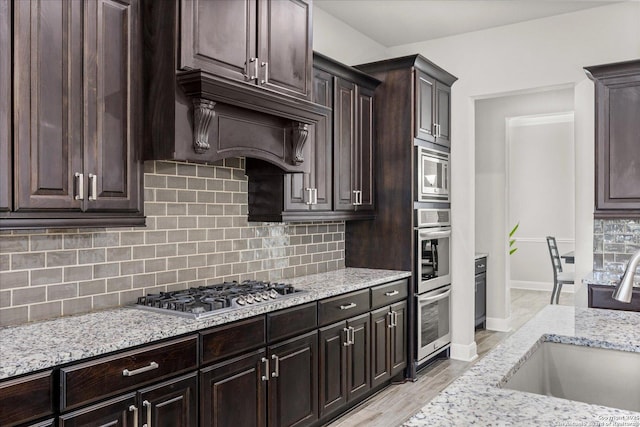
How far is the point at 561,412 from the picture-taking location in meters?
1.08

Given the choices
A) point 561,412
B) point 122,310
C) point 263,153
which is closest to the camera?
point 561,412

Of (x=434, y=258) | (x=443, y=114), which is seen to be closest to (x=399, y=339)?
(x=434, y=258)

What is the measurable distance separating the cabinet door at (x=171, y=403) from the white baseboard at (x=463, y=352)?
3.09 metres

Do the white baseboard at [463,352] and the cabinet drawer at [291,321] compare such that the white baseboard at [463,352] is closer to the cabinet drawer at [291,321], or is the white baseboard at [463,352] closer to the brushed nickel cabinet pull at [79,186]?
the cabinet drawer at [291,321]

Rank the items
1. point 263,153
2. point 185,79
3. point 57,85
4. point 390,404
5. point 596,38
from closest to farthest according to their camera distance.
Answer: point 57,85, point 185,79, point 263,153, point 390,404, point 596,38

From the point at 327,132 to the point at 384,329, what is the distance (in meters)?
1.52

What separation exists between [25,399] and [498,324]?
5193 millimetres

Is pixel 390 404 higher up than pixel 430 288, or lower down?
lower down

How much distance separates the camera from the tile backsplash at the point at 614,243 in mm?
3910

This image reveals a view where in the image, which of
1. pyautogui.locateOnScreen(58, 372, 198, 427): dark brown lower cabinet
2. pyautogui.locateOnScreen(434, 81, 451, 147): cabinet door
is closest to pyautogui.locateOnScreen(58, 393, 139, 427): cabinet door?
pyautogui.locateOnScreen(58, 372, 198, 427): dark brown lower cabinet

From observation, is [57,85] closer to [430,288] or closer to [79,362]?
[79,362]

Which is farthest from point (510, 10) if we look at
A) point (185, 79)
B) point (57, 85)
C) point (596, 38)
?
point (57, 85)

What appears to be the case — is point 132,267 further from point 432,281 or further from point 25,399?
point 432,281

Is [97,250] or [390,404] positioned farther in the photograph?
[390,404]
